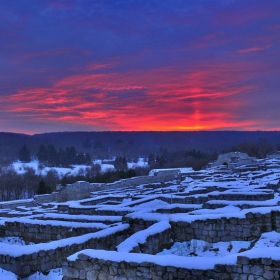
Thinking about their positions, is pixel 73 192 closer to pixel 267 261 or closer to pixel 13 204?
pixel 13 204

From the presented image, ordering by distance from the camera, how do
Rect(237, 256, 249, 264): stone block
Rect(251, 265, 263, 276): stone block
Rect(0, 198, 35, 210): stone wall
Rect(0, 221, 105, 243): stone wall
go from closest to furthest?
Rect(251, 265, 263, 276): stone block, Rect(237, 256, 249, 264): stone block, Rect(0, 221, 105, 243): stone wall, Rect(0, 198, 35, 210): stone wall

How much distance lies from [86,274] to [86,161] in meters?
151

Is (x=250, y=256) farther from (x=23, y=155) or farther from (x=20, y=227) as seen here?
(x=23, y=155)

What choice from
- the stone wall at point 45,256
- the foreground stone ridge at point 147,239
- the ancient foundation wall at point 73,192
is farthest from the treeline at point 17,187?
the stone wall at point 45,256

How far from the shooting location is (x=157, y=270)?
6.17 m

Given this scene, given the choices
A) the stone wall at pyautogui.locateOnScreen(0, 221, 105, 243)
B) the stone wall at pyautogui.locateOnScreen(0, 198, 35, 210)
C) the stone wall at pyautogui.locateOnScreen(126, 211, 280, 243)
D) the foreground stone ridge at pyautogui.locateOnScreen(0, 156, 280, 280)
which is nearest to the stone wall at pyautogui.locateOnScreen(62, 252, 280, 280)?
the foreground stone ridge at pyautogui.locateOnScreen(0, 156, 280, 280)

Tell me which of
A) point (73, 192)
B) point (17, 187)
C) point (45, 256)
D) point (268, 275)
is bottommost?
point (17, 187)

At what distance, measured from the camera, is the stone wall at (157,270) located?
5820 mm

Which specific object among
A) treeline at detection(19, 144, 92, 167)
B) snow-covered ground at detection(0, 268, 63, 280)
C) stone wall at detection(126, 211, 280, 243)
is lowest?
snow-covered ground at detection(0, 268, 63, 280)

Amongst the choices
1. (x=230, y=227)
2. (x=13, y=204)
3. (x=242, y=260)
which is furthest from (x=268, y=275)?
(x=13, y=204)

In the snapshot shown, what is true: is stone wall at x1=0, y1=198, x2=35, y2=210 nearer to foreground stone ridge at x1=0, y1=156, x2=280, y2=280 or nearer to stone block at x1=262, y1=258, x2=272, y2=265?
foreground stone ridge at x1=0, y1=156, x2=280, y2=280

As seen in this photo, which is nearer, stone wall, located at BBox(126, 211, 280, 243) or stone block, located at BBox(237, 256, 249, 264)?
stone block, located at BBox(237, 256, 249, 264)

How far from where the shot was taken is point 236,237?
991 centimetres

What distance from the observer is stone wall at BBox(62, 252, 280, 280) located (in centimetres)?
582
